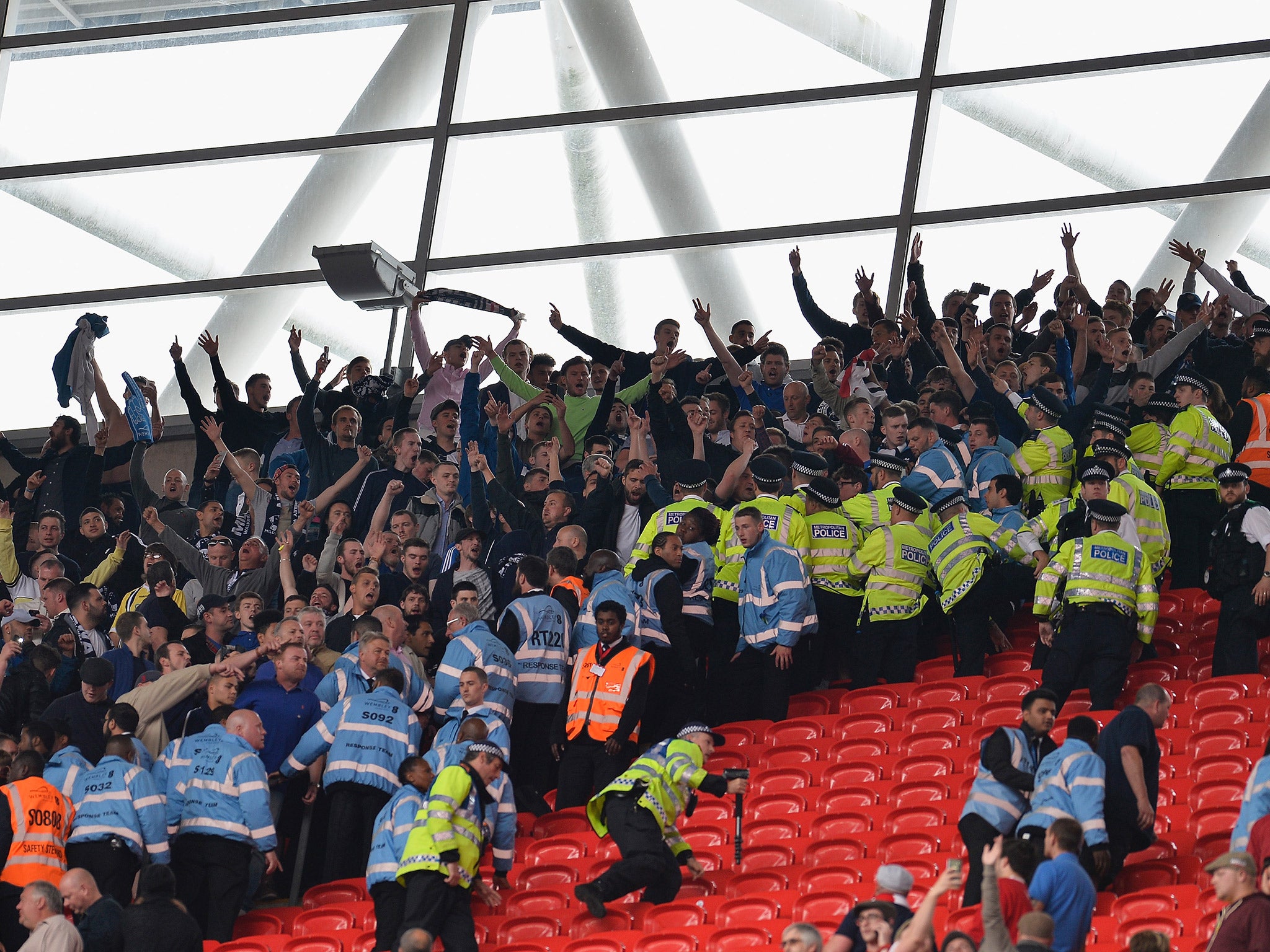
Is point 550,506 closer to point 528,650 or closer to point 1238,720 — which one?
point 528,650

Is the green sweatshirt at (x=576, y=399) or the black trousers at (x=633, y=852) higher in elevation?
the green sweatshirt at (x=576, y=399)

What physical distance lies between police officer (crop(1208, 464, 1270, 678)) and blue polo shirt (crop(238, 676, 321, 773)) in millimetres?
4804

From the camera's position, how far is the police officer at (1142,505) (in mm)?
9500

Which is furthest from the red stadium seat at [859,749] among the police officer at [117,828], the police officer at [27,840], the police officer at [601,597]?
the police officer at [27,840]

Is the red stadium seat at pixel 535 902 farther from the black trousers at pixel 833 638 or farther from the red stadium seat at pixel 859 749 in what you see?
the black trousers at pixel 833 638

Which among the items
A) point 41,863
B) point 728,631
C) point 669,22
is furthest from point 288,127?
point 41,863

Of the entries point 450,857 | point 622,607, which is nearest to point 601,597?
point 622,607

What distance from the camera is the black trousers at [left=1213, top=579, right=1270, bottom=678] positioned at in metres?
9.16

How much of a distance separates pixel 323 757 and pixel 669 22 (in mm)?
11101

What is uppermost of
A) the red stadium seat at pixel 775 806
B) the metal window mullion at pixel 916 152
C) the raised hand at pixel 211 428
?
the metal window mullion at pixel 916 152

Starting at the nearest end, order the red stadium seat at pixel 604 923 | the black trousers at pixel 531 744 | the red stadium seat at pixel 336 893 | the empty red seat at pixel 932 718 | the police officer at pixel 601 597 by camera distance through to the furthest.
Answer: the red stadium seat at pixel 604 923
the red stadium seat at pixel 336 893
the empty red seat at pixel 932 718
the police officer at pixel 601 597
the black trousers at pixel 531 744

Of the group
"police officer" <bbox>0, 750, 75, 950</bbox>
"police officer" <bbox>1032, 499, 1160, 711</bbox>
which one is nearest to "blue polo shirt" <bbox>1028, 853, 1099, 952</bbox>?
"police officer" <bbox>1032, 499, 1160, 711</bbox>

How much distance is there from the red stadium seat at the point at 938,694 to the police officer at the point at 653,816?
5.89 feet

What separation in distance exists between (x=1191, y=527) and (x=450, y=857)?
527cm
